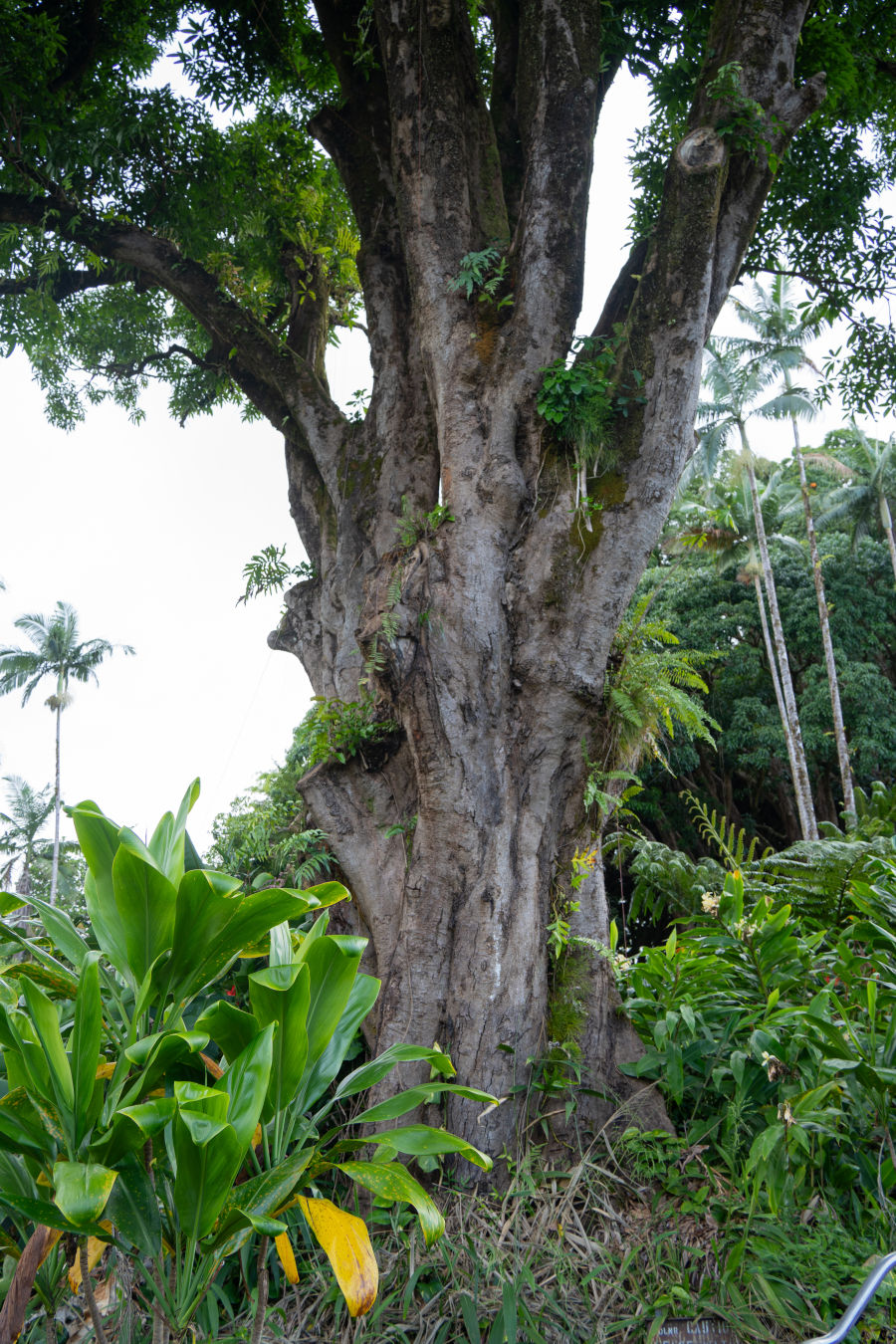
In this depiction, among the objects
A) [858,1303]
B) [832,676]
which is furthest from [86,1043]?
[832,676]

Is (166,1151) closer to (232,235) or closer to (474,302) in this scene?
(474,302)

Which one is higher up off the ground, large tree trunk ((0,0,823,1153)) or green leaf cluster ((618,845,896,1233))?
large tree trunk ((0,0,823,1153))

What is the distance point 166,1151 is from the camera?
1.46 meters

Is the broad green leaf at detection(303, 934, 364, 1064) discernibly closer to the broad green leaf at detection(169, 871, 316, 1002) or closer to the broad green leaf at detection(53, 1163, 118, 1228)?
the broad green leaf at detection(169, 871, 316, 1002)

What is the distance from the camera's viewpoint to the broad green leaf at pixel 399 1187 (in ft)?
4.71

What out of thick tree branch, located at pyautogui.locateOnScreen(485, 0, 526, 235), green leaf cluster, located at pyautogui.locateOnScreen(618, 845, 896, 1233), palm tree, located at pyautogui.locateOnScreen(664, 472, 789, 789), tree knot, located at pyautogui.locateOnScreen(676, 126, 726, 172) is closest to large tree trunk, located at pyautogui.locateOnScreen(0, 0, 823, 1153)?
tree knot, located at pyautogui.locateOnScreen(676, 126, 726, 172)

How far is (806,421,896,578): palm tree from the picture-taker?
2030cm

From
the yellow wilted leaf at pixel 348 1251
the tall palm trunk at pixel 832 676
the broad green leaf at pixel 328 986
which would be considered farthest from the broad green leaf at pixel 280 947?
the tall palm trunk at pixel 832 676

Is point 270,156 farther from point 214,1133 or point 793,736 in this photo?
point 793,736

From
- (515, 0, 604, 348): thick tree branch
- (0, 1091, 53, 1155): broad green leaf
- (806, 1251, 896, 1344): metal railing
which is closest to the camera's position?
(806, 1251, 896, 1344): metal railing

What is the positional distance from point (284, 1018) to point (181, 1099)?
263 millimetres

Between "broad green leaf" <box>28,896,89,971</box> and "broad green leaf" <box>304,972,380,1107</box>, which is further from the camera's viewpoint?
"broad green leaf" <box>28,896,89,971</box>

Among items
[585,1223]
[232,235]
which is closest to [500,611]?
[585,1223]

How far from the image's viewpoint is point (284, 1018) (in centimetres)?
142
